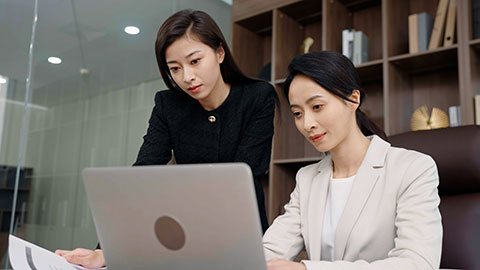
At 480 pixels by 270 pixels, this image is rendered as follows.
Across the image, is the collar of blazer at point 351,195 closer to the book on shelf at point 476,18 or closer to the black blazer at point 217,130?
the black blazer at point 217,130

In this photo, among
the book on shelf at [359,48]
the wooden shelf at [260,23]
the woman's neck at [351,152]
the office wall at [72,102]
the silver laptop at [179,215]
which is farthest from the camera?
the wooden shelf at [260,23]

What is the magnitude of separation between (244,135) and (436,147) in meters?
0.56

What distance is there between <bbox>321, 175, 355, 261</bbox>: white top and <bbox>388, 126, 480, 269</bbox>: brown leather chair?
33cm

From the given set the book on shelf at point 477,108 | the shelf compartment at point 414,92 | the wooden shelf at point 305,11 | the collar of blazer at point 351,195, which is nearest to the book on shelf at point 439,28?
the shelf compartment at point 414,92

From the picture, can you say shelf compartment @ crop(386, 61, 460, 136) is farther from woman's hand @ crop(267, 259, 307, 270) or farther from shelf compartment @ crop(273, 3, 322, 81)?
woman's hand @ crop(267, 259, 307, 270)

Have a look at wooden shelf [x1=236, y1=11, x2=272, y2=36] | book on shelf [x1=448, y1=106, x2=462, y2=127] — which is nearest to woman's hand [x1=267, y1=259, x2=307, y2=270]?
book on shelf [x1=448, y1=106, x2=462, y2=127]

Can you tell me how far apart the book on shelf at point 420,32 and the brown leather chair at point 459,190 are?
1549mm

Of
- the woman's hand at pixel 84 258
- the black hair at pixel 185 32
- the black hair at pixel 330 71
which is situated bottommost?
the woman's hand at pixel 84 258

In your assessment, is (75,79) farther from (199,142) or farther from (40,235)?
(199,142)

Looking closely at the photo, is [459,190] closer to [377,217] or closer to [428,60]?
[377,217]

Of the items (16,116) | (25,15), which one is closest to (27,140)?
(16,116)

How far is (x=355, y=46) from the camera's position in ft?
10.2

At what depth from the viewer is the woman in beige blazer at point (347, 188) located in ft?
3.41

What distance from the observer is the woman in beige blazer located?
104cm
